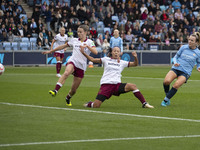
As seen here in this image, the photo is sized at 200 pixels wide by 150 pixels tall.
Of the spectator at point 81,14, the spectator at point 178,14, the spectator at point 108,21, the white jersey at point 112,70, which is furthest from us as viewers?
the spectator at point 178,14

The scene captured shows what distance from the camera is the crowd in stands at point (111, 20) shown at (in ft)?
119

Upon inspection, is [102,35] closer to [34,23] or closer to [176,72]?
[34,23]

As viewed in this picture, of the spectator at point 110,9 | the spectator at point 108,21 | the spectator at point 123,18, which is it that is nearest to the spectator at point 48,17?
the spectator at point 108,21

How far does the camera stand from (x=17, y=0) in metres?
39.6

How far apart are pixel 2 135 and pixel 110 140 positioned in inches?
69.4

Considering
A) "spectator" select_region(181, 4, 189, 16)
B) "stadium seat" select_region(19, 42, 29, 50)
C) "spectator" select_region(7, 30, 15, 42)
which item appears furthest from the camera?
"spectator" select_region(181, 4, 189, 16)

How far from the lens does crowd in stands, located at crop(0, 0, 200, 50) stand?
36.3 metres

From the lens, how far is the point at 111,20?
40.7 meters

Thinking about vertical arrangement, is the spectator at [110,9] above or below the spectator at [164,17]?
above

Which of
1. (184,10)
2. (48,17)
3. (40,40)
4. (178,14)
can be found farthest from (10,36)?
(184,10)

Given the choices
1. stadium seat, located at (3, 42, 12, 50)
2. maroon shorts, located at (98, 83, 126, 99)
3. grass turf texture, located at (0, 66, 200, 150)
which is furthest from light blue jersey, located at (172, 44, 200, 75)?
stadium seat, located at (3, 42, 12, 50)

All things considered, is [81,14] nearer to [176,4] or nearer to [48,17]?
[48,17]

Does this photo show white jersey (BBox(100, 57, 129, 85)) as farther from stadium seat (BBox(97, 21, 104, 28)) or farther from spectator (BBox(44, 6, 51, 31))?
stadium seat (BBox(97, 21, 104, 28))

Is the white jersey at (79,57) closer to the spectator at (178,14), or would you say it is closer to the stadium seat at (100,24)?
the stadium seat at (100,24)
